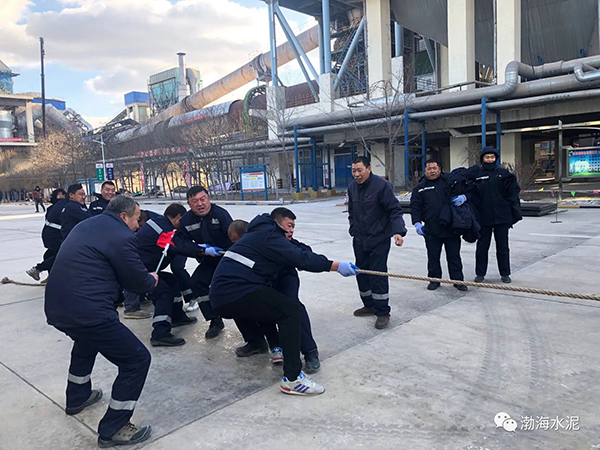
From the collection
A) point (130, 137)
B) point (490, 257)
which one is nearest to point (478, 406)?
point (490, 257)

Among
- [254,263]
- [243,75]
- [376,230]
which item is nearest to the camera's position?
[254,263]

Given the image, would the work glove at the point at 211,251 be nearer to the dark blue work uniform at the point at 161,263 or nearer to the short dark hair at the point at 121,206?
the dark blue work uniform at the point at 161,263

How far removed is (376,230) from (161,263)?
7.51 ft

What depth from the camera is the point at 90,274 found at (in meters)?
2.85

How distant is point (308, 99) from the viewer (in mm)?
36781

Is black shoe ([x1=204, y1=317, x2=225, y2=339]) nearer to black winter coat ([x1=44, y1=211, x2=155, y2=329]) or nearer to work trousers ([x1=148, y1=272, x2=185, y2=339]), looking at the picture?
work trousers ([x1=148, y1=272, x2=185, y2=339])

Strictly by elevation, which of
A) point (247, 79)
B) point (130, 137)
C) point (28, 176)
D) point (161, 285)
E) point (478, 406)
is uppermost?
point (247, 79)

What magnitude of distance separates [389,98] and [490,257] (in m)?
17.5

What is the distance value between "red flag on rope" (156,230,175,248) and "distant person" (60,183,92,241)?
2.33 meters

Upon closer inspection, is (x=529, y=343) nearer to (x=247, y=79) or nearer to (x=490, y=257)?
(x=490, y=257)

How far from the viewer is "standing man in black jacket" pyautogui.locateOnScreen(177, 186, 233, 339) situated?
4.76 meters

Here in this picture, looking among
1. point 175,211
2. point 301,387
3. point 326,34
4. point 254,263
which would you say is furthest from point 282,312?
point 326,34

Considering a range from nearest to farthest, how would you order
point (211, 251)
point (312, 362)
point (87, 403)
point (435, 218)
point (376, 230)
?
1. point (87, 403)
2. point (312, 362)
3. point (211, 251)
4. point (376, 230)
5. point (435, 218)

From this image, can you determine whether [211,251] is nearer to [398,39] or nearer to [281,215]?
[281,215]
